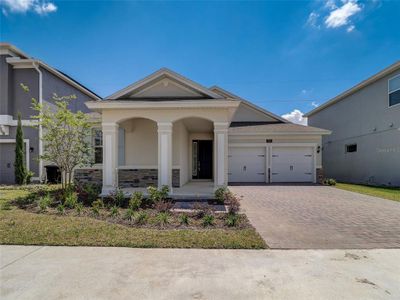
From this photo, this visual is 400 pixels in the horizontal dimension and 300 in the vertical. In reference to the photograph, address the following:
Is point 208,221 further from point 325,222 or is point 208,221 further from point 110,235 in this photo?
point 325,222

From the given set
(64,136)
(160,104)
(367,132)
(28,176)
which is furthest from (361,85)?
(28,176)

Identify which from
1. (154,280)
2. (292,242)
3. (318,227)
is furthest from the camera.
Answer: (318,227)

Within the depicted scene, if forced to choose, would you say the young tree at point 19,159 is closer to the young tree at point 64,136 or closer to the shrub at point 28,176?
the shrub at point 28,176

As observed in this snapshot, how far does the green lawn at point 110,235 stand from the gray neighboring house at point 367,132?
13653 mm

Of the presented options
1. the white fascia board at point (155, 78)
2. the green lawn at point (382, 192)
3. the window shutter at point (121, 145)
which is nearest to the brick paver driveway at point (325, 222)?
the green lawn at point (382, 192)

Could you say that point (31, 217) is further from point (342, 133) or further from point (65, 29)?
point (342, 133)

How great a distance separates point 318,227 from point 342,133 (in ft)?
52.0

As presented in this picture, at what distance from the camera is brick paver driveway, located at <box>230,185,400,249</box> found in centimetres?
446

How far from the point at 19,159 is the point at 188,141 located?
9.51 meters

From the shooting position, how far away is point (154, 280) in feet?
10.1

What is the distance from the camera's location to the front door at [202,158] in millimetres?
14320

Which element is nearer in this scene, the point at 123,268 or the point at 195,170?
the point at 123,268

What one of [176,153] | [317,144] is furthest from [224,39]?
[317,144]

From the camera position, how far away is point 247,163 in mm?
14539
